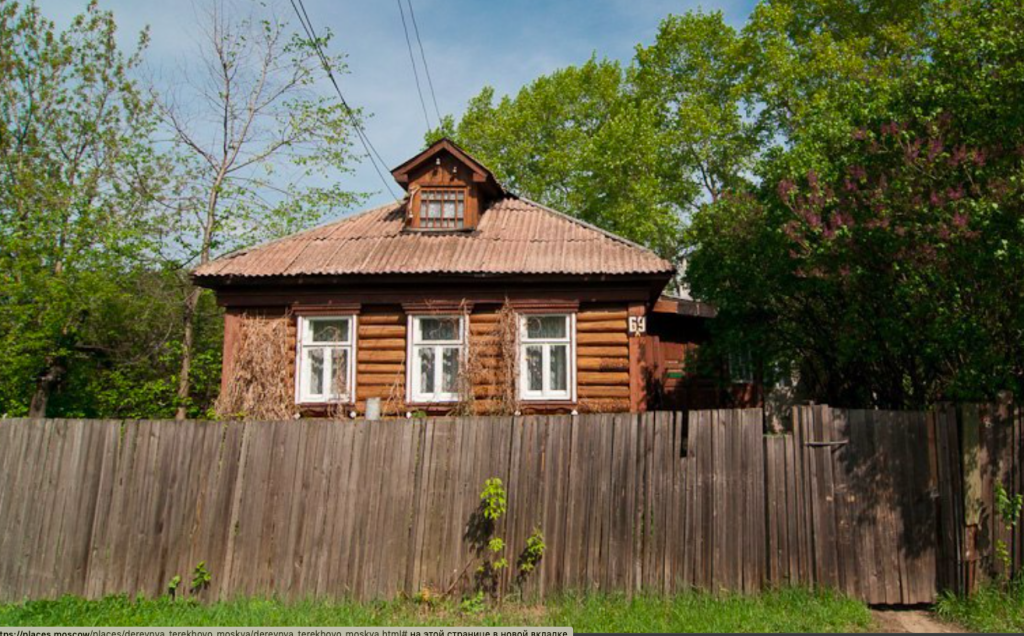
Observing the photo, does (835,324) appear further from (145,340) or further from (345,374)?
(145,340)

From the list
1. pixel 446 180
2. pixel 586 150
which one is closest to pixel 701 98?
pixel 586 150

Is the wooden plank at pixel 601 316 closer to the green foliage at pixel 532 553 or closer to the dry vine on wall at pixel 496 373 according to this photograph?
the dry vine on wall at pixel 496 373

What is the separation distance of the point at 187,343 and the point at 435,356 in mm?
10273

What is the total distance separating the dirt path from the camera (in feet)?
19.6

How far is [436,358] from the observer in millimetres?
12828

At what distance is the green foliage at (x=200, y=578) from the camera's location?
6840 millimetres

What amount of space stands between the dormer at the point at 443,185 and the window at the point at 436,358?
8.08 feet

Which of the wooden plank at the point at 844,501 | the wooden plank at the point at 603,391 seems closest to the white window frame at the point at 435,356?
the wooden plank at the point at 603,391

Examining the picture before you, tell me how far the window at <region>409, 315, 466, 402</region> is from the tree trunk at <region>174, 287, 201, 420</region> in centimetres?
852

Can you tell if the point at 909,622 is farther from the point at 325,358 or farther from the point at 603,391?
the point at 325,358

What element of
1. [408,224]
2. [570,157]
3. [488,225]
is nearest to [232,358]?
[408,224]

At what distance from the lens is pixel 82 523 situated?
280 inches

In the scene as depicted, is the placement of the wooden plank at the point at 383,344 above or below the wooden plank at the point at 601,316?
below

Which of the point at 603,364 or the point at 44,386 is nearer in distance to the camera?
the point at 603,364
